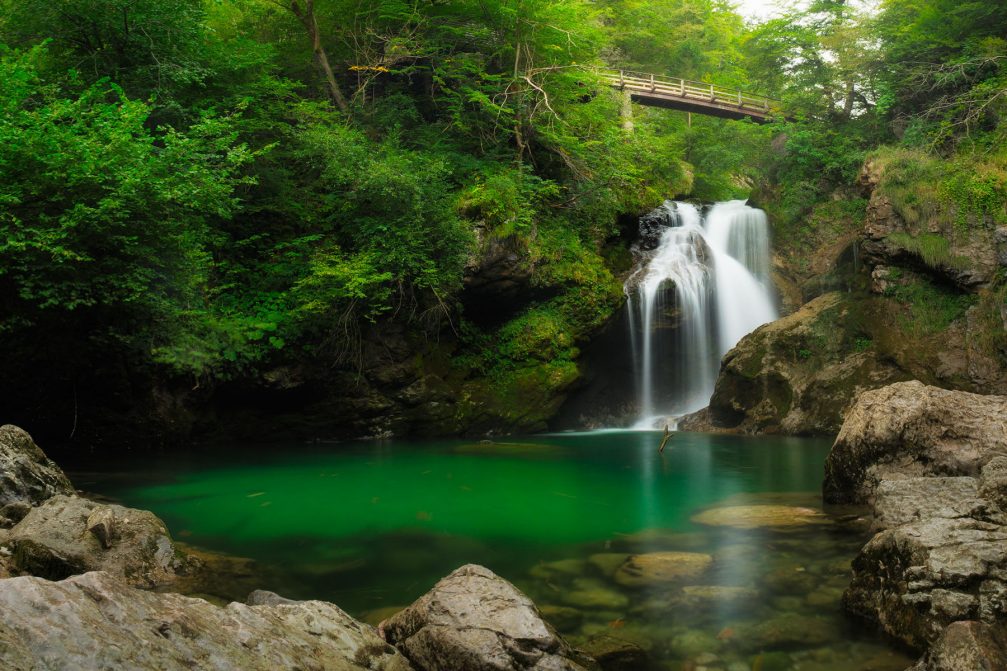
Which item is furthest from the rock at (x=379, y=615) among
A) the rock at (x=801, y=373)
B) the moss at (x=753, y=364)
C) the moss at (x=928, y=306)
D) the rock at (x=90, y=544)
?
the moss at (x=928, y=306)

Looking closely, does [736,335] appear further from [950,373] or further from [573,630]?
[573,630]

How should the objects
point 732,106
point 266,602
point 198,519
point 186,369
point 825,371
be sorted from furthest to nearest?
point 732,106, point 825,371, point 186,369, point 198,519, point 266,602

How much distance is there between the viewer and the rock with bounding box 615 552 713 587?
5.44 meters

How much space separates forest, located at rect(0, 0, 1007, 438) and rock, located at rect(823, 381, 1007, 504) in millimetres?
7795

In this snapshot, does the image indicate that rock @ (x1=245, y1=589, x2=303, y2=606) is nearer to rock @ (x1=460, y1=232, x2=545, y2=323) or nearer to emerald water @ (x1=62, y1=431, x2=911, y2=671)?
emerald water @ (x1=62, y1=431, x2=911, y2=671)

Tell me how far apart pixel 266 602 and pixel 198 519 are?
14.4 feet

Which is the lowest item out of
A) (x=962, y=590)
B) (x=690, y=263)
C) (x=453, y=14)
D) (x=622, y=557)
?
(x=622, y=557)

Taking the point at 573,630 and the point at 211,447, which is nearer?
the point at 573,630

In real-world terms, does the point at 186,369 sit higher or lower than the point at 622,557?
higher

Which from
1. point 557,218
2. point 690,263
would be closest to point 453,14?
point 557,218

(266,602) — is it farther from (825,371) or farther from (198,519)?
(825,371)

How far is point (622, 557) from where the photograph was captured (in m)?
6.07

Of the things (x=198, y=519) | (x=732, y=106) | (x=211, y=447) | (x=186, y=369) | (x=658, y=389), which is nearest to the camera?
(x=198, y=519)

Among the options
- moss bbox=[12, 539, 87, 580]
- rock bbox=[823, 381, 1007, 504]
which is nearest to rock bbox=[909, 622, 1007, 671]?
rock bbox=[823, 381, 1007, 504]
